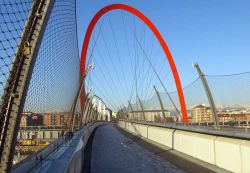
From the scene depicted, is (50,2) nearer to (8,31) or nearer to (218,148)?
(8,31)

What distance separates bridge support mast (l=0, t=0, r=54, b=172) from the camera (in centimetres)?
405

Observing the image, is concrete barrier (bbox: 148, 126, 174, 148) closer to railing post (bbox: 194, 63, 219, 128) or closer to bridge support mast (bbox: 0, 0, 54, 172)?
railing post (bbox: 194, 63, 219, 128)

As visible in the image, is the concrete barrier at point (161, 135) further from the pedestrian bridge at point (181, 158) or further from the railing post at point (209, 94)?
the railing post at point (209, 94)

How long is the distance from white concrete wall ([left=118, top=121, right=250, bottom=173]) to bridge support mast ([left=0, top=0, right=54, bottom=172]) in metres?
6.78

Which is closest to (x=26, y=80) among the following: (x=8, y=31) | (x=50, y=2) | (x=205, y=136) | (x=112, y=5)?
(x=8, y=31)

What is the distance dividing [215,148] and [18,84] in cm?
884

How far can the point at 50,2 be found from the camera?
4.29 m

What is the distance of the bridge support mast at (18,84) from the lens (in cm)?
405

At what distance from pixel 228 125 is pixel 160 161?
8.69 ft

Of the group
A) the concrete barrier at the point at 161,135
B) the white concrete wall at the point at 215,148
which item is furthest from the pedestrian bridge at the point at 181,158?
the concrete barrier at the point at 161,135

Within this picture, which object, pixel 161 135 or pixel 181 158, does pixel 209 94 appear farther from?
pixel 161 135

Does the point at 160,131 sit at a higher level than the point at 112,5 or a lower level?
lower

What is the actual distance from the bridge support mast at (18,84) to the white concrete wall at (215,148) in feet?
22.2

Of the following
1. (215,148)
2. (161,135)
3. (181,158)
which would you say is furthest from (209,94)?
(161,135)
